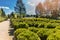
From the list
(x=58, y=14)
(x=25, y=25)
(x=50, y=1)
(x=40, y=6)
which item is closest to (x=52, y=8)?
(x=50, y=1)

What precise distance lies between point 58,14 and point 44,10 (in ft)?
50.7

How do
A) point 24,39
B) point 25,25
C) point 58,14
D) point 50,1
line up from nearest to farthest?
point 24,39 → point 25,25 → point 58,14 → point 50,1

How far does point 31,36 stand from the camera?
711cm

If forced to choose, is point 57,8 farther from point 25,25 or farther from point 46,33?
point 46,33

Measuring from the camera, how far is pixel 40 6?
7694cm

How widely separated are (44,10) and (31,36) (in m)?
65.0

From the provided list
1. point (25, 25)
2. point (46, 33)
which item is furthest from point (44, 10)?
point (46, 33)

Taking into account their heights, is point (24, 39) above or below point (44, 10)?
above

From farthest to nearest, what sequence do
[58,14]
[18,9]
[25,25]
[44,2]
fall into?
[18,9], [44,2], [58,14], [25,25]

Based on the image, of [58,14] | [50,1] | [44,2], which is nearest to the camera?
[58,14]

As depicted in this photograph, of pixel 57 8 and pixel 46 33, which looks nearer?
pixel 46 33

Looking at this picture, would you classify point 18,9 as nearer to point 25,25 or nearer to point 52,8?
point 52,8

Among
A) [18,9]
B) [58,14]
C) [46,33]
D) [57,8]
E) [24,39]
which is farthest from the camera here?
[18,9]

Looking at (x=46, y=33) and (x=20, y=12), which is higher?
(x=46, y=33)
